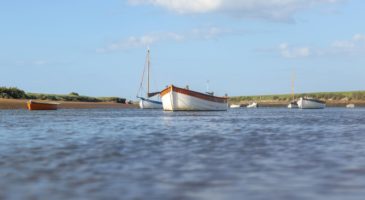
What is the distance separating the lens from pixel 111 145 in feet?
54.1

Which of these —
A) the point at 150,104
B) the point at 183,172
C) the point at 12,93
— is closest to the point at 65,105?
the point at 12,93

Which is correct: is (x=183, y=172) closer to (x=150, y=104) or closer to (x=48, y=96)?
(x=150, y=104)

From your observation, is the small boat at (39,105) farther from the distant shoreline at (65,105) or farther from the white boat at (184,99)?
the white boat at (184,99)

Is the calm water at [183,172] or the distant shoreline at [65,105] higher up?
the distant shoreline at [65,105]

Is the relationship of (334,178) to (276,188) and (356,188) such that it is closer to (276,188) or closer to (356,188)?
(356,188)

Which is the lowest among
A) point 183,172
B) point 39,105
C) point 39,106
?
point 183,172

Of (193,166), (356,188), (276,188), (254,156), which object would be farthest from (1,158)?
(356,188)

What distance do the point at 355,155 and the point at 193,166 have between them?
4.97 m

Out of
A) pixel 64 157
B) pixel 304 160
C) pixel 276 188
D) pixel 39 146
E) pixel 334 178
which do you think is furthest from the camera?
pixel 39 146

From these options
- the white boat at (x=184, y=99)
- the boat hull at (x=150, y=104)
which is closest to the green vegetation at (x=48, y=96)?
the boat hull at (x=150, y=104)

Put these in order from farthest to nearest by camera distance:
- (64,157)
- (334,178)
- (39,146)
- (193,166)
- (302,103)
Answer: (302,103), (39,146), (64,157), (193,166), (334,178)

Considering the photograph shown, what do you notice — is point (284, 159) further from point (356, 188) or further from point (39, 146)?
point (39, 146)

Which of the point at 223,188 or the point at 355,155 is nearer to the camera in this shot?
the point at 223,188

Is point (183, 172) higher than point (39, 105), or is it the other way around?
point (39, 105)
